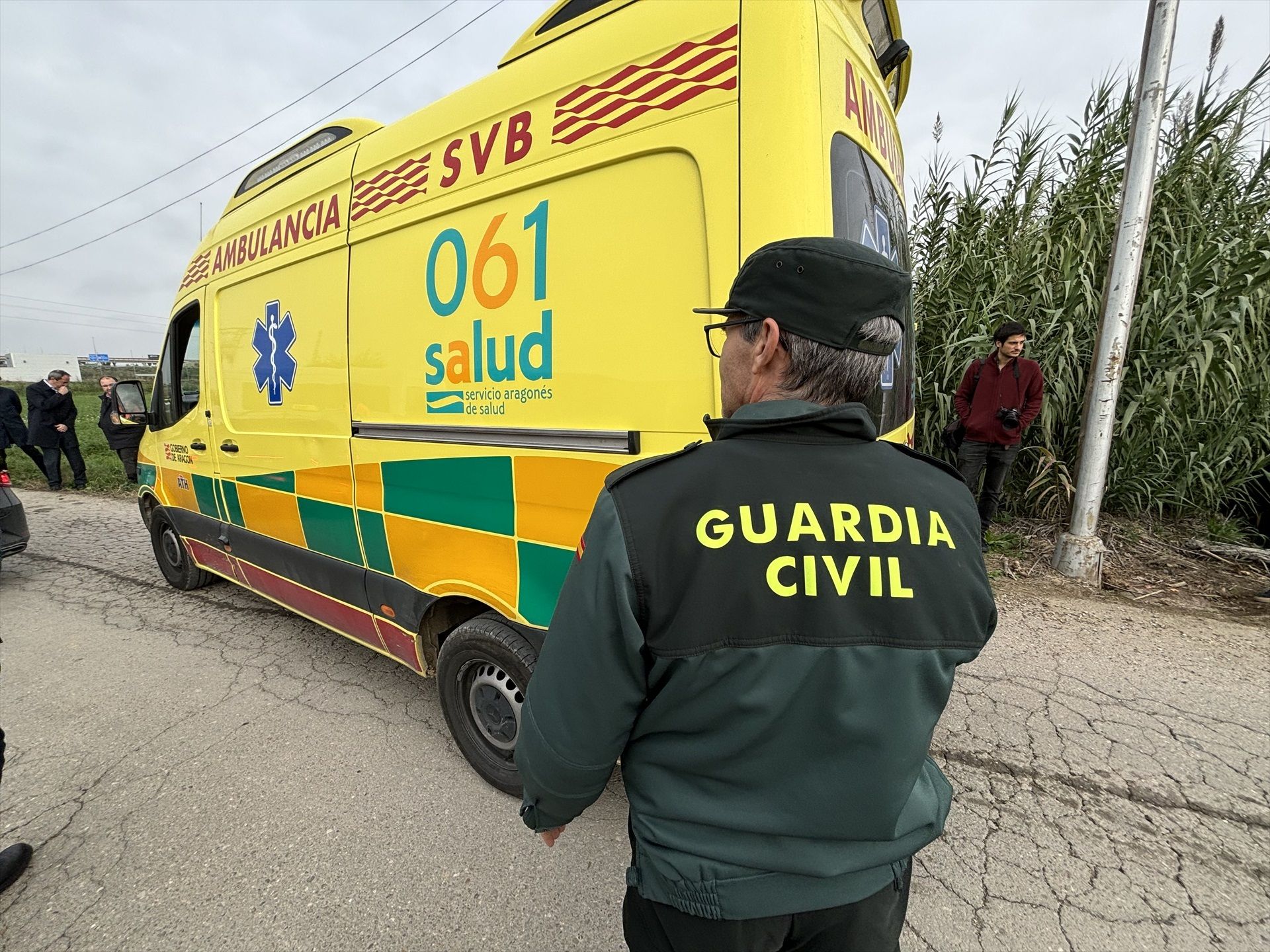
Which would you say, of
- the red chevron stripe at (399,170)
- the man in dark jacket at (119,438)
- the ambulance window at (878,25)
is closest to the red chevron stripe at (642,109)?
the red chevron stripe at (399,170)

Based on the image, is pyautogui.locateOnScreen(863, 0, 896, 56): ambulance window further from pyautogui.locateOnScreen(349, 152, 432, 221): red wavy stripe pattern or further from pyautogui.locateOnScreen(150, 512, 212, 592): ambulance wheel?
pyautogui.locateOnScreen(150, 512, 212, 592): ambulance wheel

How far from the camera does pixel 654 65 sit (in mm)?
1682

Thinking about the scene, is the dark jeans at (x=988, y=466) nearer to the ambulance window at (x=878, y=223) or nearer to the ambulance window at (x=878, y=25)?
the ambulance window at (x=878, y=223)

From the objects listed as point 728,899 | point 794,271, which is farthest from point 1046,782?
point 794,271

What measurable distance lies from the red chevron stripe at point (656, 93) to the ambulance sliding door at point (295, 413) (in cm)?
121

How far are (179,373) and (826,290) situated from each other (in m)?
4.34

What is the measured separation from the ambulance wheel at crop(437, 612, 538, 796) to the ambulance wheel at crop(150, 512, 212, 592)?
3048mm

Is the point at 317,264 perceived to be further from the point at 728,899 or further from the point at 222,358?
the point at 728,899

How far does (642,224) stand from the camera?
67.4 inches

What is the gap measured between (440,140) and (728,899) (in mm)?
2371


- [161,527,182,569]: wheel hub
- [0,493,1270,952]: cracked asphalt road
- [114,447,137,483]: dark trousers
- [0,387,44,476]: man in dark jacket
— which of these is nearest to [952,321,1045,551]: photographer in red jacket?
[0,493,1270,952]: cracked asphalt road

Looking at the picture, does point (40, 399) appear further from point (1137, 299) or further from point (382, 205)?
point (1137, 299)

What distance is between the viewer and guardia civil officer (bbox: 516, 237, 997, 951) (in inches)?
31.9

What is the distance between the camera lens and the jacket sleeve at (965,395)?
191 inches
